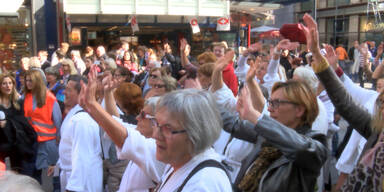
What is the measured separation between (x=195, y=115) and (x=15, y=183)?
0.92m

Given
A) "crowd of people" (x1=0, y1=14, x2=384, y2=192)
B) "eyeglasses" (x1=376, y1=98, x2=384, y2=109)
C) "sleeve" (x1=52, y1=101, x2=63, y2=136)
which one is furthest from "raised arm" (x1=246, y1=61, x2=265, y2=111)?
"sleeve" (x1=52, y1=101, x2=63, y2=136)

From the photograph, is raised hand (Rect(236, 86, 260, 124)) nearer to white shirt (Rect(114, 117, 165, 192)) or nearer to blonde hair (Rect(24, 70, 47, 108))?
white shirt (Rect(114, 117, 165, 192))

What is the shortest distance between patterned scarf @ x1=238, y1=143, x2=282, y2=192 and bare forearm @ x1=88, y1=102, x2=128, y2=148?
0.81 meters

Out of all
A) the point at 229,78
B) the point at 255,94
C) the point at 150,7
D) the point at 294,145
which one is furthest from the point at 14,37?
the point at 294,145

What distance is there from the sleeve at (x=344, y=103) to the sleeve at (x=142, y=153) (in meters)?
1.28

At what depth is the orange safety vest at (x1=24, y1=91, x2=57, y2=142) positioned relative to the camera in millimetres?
4918

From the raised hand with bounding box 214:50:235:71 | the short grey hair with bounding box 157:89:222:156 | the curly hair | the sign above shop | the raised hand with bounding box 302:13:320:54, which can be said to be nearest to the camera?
the short grey hair with bounding box 157:89:222:156

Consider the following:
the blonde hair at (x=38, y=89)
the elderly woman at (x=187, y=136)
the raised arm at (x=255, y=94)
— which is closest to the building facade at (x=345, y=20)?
the blonde hair at (x=38, y=89)

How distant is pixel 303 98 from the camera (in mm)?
2477

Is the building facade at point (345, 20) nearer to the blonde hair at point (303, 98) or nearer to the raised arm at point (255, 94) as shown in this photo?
the raised arm at point (255, 94)

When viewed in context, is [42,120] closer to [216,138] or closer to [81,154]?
[81,154]

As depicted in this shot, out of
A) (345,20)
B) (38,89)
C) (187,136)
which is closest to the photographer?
(187,136)

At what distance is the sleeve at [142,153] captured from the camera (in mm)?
2348

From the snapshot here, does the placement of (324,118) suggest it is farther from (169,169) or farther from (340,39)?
(340,39)
